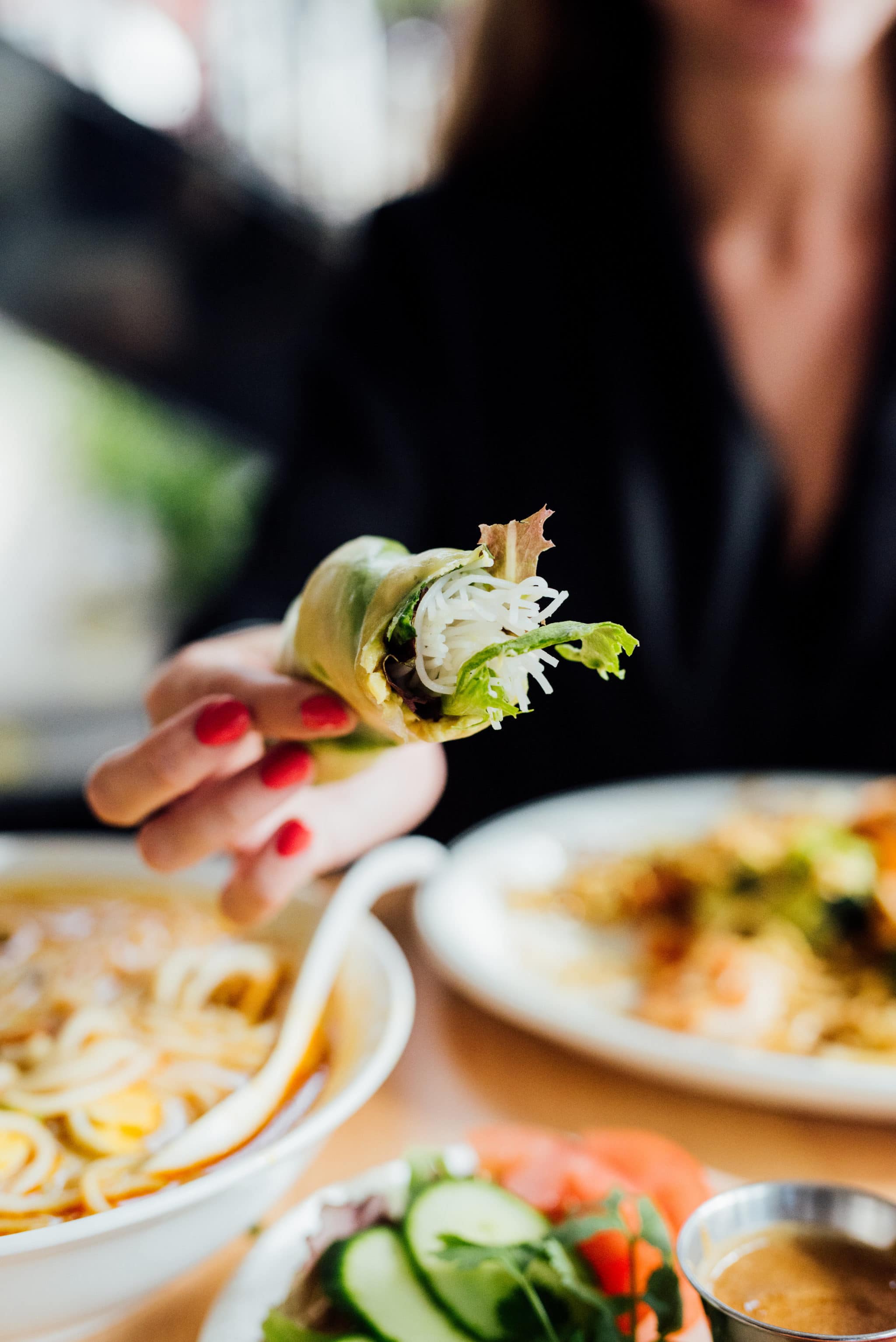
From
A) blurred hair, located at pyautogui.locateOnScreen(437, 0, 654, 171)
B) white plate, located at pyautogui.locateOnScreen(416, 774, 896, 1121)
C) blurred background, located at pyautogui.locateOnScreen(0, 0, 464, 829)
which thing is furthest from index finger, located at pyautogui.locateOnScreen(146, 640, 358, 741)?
blurred hair, located at pyautogui.locateOnScreen(437, 0, 654, 171)

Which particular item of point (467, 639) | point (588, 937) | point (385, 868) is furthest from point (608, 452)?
point (467, 639)

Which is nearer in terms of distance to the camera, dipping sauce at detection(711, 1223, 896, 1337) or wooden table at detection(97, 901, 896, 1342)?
dipping sauce at detection(711, 1223, 896, 1337)

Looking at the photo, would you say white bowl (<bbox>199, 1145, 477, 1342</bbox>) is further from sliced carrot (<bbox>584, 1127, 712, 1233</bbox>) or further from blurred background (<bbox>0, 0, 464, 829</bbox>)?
blurred background (<bbox>0, 0, 464, 829</bbox>)

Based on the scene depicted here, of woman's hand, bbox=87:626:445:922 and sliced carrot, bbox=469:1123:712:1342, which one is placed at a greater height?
woman's hand, bbox=87:626:445:922

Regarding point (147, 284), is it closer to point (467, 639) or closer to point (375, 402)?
point (375, 402)

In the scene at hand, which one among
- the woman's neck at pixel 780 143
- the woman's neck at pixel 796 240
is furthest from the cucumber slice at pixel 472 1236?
the woman's neck at pixel 780 143

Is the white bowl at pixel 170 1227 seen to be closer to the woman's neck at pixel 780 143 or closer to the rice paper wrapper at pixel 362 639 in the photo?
the rice paper wrapper at pixel 362 639
